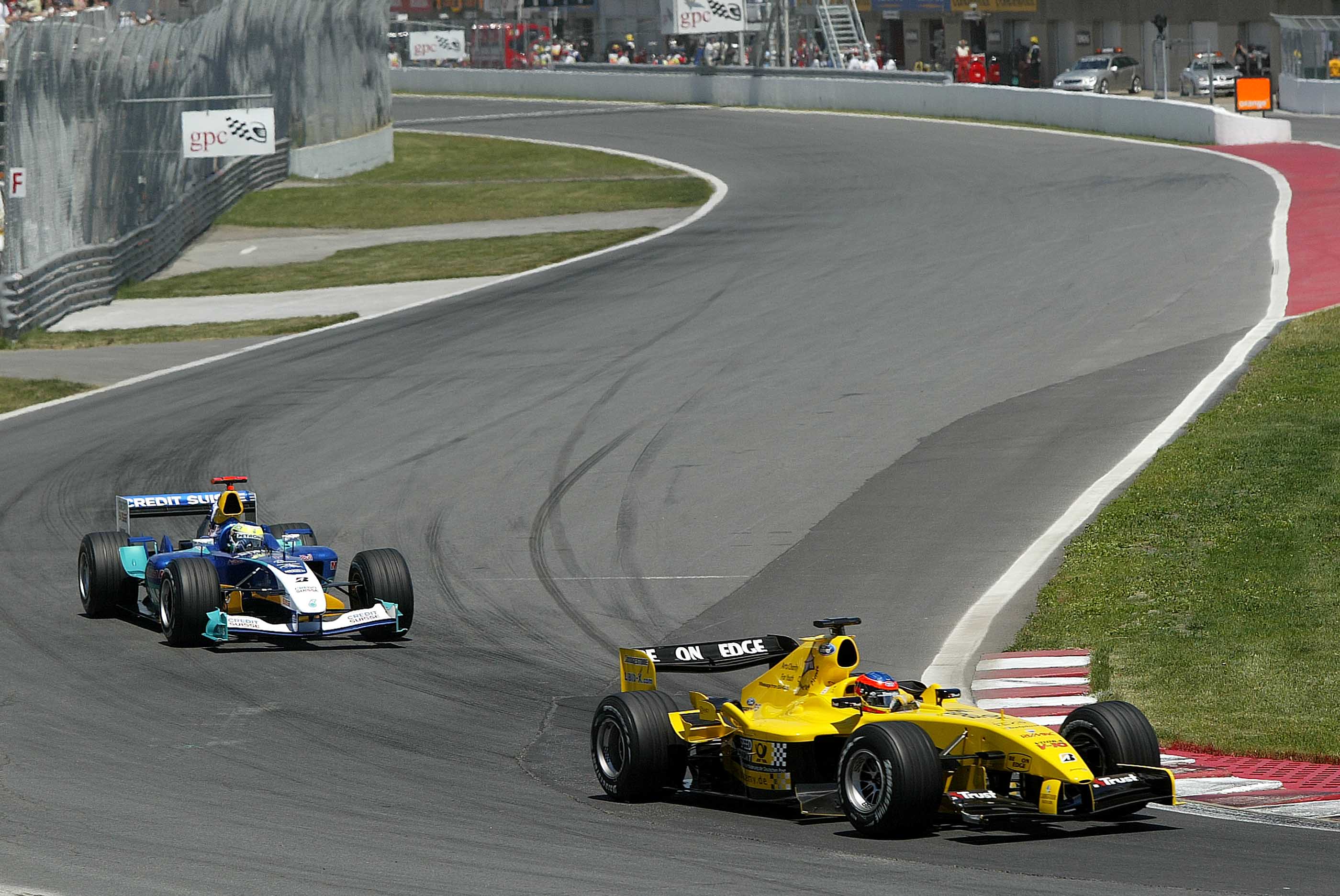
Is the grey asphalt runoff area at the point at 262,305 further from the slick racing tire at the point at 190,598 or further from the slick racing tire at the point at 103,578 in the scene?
the slick racing tire at the point at 190,598

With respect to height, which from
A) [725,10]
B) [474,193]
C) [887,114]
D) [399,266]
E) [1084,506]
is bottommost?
[1084,506]

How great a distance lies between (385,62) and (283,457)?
116 feet

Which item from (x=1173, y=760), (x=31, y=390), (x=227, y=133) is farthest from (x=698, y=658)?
(x=227, y=133)

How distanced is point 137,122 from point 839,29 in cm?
3520

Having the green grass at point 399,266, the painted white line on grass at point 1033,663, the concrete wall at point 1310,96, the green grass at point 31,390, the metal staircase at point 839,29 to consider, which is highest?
the metal staircase at point 839,29

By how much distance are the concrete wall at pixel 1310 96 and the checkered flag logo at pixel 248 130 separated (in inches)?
1277

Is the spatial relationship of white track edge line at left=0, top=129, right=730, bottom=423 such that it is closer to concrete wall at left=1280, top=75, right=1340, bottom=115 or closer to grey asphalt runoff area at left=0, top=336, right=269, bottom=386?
grey asphalt runoff area at left=0, top=336, right=269, bottom=386

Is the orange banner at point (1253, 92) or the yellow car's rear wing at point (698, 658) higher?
the orange banner at point (1253, 92)

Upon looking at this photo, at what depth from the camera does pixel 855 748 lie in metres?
8.99

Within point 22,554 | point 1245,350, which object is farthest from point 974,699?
point 1245,350

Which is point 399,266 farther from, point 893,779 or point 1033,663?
point 893,779

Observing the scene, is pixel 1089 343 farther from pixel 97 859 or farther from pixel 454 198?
pixel 454 198

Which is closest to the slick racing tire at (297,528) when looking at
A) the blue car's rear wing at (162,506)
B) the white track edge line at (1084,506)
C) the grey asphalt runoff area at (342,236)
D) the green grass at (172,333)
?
the blue car's rear wing at (162,506)

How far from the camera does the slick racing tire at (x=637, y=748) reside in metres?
9.90
